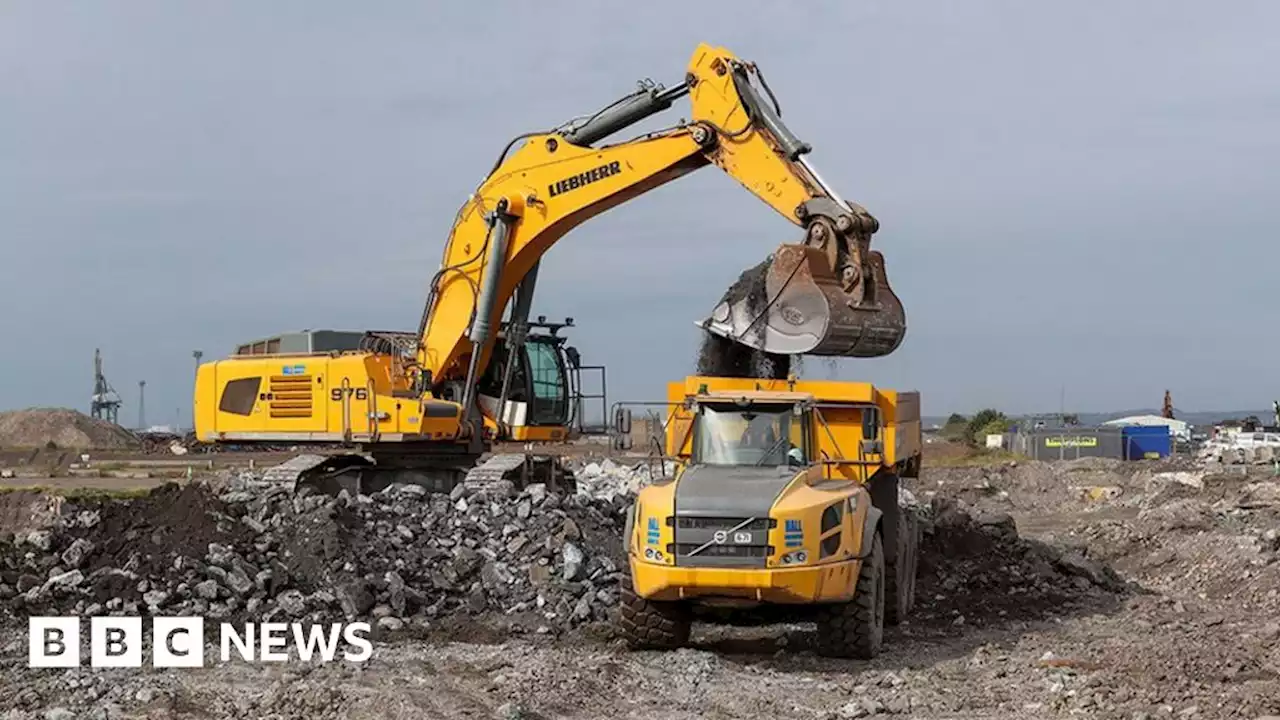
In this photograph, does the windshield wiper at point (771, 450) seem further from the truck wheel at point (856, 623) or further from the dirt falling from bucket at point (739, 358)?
the dirt falling from bucket at point (739, 358)

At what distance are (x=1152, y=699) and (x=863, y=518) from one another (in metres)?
2.86

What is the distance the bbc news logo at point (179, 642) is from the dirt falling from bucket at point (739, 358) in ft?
14.0

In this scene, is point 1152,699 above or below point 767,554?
below

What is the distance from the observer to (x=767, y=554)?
1159cm

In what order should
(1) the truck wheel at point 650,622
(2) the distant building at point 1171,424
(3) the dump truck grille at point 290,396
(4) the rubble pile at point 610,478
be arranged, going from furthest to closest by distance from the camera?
(2) the distant building at point 1171,424 < (4) the rubble pile at point 610,478 < (3) the dump truck grille at point 290,396 < (1) the truck wheel at point 650,622

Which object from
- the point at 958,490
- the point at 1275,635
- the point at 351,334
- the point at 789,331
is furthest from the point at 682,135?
the point at 958,490

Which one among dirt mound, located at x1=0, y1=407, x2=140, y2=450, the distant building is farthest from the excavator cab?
dirt mound, located at x1=0, y1=407, x2=140, y2=450

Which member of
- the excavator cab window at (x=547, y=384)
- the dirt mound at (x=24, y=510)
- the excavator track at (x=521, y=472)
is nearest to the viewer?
the excavator track at (x=521, y=472)

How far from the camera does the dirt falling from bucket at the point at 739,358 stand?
49.9 feet

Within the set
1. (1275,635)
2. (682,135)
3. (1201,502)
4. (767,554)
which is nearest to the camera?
(767,554)

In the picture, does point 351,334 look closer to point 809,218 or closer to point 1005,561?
point 809,218

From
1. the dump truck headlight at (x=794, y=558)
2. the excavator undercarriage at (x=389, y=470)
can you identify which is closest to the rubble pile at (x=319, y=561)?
the excavator undercarriage at (x=389, y=470)

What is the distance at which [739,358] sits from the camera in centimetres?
1537

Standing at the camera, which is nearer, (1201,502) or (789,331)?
(789,331)
